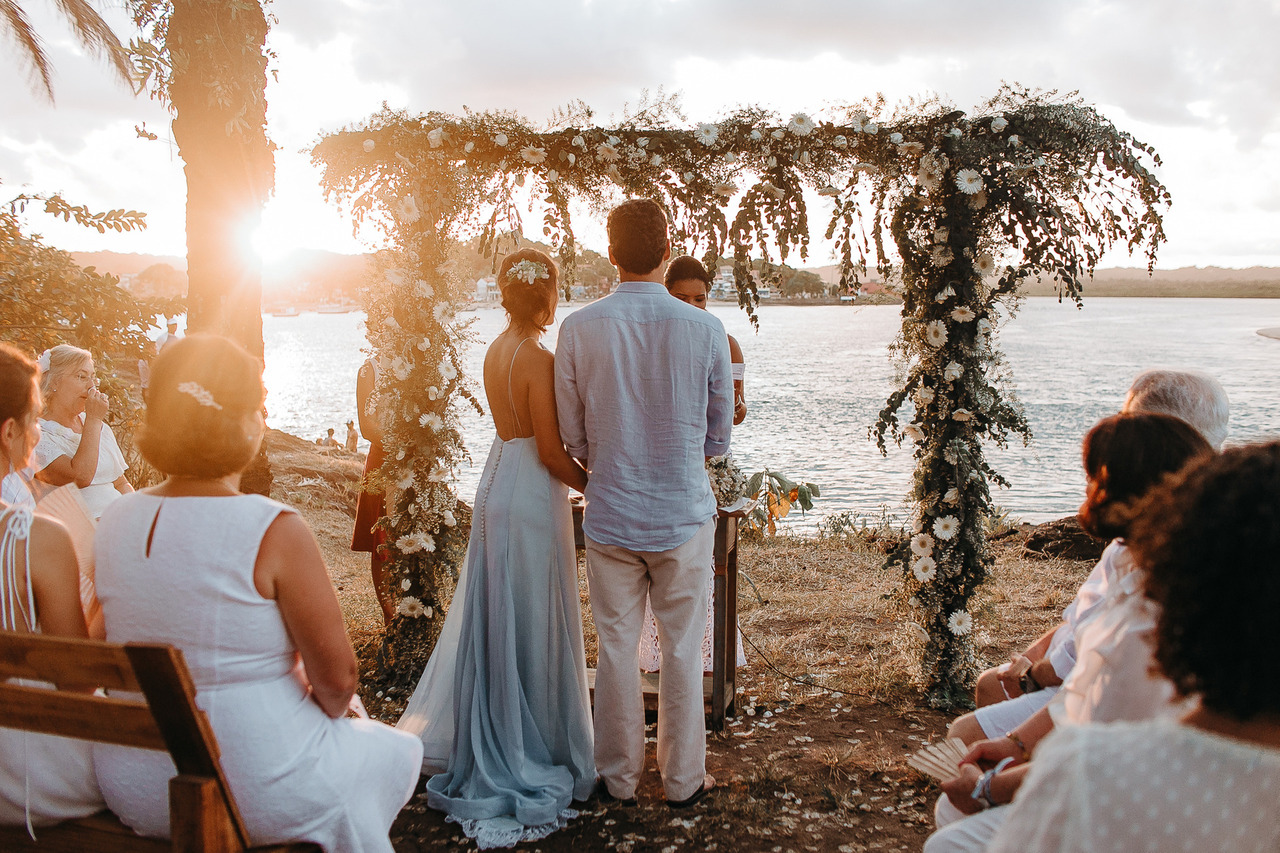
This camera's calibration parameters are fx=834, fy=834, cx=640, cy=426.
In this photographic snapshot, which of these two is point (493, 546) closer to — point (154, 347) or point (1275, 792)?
point (1275, 792)

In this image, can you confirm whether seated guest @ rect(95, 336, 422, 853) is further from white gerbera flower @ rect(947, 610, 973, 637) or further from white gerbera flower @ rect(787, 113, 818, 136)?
white gerbera flower @ rect(947, 610, 973, 637)

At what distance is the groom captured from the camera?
3031 millimetres

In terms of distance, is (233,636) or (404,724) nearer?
(233,636)

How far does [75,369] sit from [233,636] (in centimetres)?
283

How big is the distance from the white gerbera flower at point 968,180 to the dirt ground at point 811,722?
2087 millimetres

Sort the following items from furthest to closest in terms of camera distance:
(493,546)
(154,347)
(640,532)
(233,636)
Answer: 1. (154,347)
2. (493,546)
3. (640,532)
4. (233,636)

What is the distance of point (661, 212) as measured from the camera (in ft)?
10.3

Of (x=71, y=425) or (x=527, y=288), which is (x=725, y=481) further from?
(x=71, y=425)

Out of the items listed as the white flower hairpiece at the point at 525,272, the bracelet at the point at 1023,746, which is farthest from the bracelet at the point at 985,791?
the white flower hairpiece at the point at 525,272

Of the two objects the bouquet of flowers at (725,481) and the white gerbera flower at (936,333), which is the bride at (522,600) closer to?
the bouquet of flowers at (725,481)

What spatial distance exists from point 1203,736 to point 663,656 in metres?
2.24

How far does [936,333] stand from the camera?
4.21 m

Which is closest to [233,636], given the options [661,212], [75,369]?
→ [661,212]

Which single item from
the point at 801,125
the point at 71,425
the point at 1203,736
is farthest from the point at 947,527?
the point at 71,425
